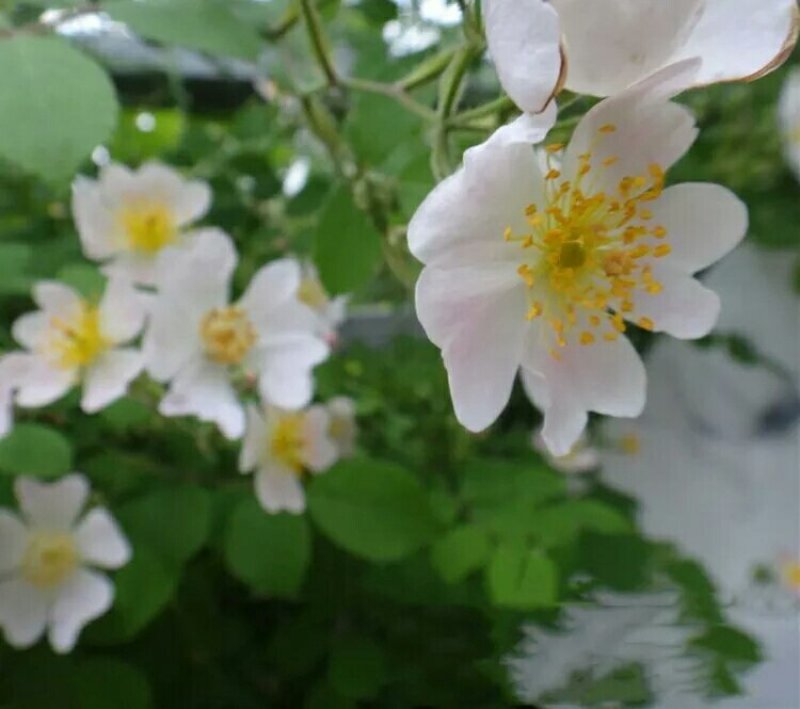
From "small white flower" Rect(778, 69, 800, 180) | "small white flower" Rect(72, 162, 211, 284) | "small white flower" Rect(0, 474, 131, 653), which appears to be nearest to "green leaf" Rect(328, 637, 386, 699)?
"small white flower" Rect(0, 474, 131, 653)

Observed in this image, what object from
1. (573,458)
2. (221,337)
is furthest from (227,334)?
(573,458)

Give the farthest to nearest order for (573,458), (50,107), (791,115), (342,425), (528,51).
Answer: (791,115)
(573,458)
(342,425)
(50,107)
(528,51)

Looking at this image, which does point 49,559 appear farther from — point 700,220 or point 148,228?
point 700,220

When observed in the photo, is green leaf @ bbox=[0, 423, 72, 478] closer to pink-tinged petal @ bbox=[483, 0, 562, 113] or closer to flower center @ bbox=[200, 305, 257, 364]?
flower center @ bbox=[200, 305, 257, 364]

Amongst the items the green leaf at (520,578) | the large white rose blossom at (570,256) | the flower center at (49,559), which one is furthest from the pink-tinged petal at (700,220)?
the flower center at (49,559)

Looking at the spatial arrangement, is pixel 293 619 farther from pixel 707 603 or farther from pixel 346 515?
pixel 707 603
